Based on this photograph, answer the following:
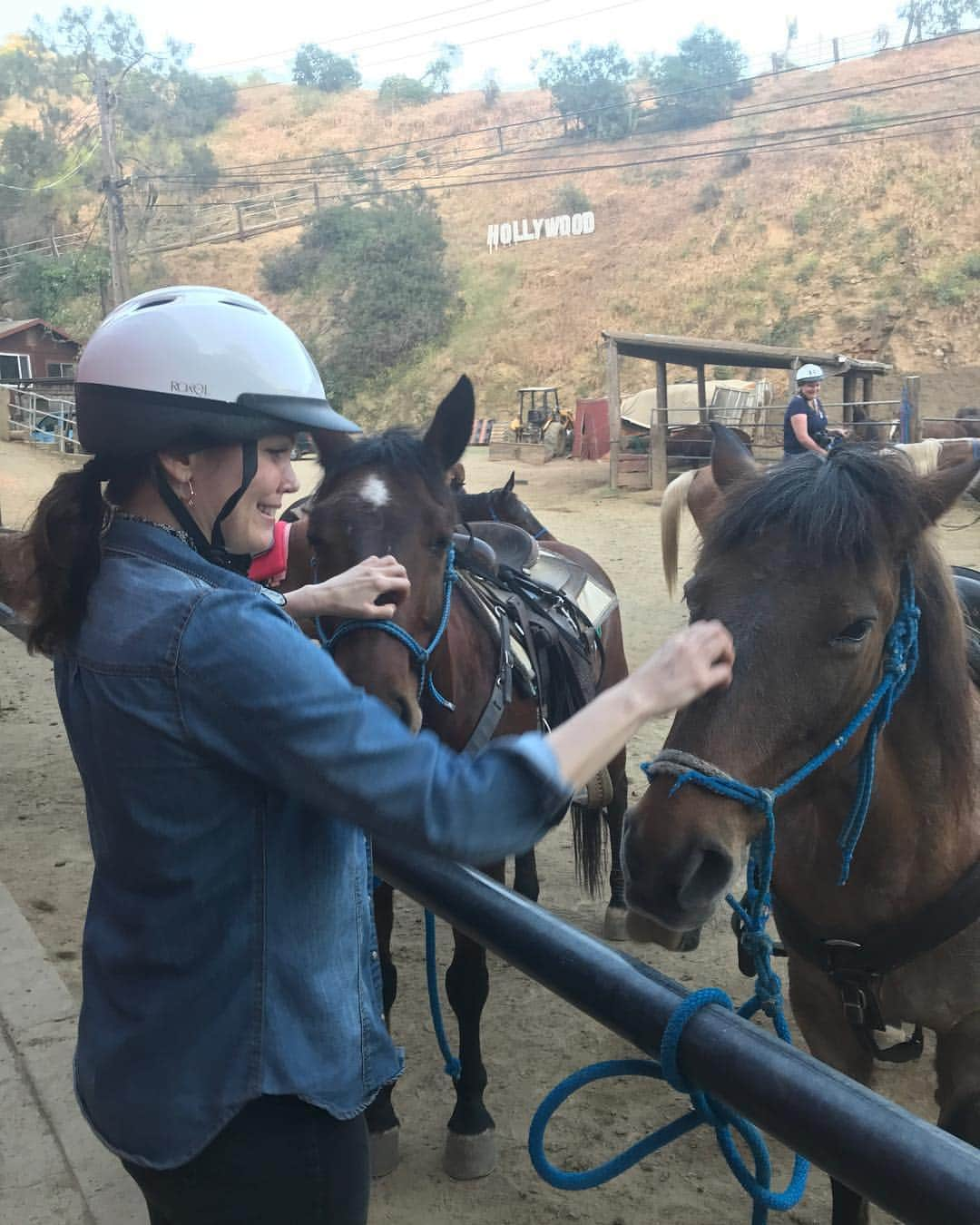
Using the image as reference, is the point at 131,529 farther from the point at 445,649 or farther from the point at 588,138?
the point at 588,138

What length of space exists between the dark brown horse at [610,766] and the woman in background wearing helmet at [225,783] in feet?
7.53

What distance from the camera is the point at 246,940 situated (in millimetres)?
1228

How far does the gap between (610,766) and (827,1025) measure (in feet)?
6.51

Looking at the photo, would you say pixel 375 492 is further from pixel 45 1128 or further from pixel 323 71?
pixel 323 71

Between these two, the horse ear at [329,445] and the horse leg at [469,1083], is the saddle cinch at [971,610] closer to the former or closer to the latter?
the horse leg at [469,1083]

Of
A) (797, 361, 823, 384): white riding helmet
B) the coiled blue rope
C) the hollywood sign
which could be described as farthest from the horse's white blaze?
the hollywood sign

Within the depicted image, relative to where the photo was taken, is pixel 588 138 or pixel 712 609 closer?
pixel 712 609

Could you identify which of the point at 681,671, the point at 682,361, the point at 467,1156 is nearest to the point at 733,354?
the point at 682,361

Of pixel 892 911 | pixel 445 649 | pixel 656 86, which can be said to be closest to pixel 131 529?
pixel 892 911

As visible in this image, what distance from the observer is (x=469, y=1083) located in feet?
9.84

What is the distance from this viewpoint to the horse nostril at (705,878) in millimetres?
1568

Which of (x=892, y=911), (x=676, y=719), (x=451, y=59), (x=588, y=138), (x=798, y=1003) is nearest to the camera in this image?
(x=676, y=719)

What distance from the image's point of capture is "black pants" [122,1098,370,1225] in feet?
4.14

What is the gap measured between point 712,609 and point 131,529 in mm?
1000
